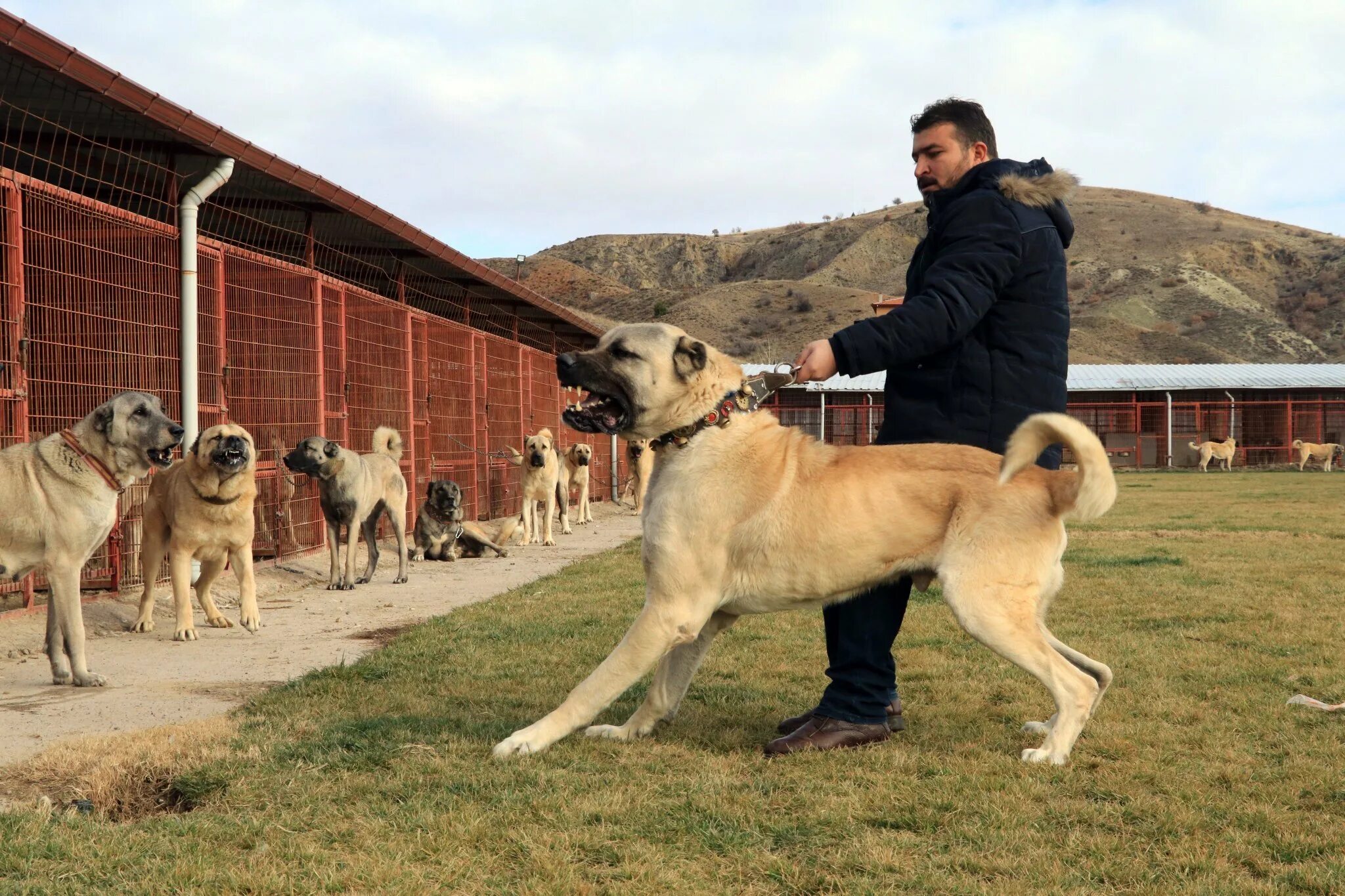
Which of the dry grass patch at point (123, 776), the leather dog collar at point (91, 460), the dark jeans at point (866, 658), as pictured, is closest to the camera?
the dry grass patch at point (123, 776)

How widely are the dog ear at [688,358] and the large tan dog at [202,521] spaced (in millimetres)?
3832

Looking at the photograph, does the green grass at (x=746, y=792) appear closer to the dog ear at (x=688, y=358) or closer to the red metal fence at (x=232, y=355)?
the dog ear at (x=688, y=358)

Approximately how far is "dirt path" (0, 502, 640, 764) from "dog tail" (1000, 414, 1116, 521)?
320cm

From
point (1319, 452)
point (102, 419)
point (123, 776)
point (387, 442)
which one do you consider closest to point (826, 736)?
point (123, 776)

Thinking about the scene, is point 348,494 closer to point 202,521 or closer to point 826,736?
point 202,521

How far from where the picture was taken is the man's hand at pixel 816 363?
11.4 feet

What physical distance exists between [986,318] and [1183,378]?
4126 cm

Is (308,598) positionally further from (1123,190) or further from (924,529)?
(1123,190)

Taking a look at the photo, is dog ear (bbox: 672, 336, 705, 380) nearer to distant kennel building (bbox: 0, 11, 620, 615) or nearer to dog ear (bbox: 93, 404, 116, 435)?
dog ear (bbox: 93, 404, 116, 435)

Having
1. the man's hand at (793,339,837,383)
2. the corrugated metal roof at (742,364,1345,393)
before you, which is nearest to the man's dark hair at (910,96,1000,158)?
the man's hand at (793,339,837,383)

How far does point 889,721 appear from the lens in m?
4.06

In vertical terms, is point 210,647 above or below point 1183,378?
below

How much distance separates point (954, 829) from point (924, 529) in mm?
978

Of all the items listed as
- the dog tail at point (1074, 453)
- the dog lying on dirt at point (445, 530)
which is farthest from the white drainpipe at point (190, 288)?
the dog tail at point (1074, 453)
